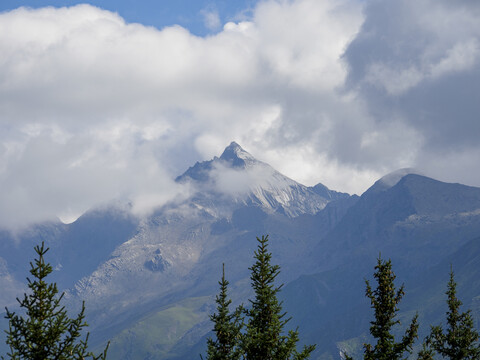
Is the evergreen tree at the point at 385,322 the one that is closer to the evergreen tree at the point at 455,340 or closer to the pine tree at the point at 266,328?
the pine tree at the point at 266,328

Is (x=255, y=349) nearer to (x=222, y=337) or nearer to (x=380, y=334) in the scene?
Answer: (x=222, y=337)

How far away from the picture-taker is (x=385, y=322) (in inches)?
1855

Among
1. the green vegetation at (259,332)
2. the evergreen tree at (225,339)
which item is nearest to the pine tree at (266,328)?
the green vegetation at (259,332)

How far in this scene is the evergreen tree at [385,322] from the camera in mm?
45906

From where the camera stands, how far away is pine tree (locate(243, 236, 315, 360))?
39562mm

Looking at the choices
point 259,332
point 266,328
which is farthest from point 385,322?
point 259,332

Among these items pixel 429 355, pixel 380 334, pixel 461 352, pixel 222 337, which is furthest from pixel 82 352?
pixel 461 352

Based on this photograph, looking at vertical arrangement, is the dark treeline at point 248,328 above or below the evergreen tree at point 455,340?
above

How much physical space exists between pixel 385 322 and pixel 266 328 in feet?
35.2

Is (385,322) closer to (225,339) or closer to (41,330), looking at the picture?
(225,339)

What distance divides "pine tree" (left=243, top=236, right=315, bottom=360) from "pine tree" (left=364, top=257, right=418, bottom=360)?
738 cm

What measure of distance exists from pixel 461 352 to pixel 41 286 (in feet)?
122

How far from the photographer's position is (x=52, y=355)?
31641 millimetres

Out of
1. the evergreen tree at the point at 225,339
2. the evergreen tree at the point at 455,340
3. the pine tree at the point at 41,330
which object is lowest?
the evergreen tree at the point at 455,340
